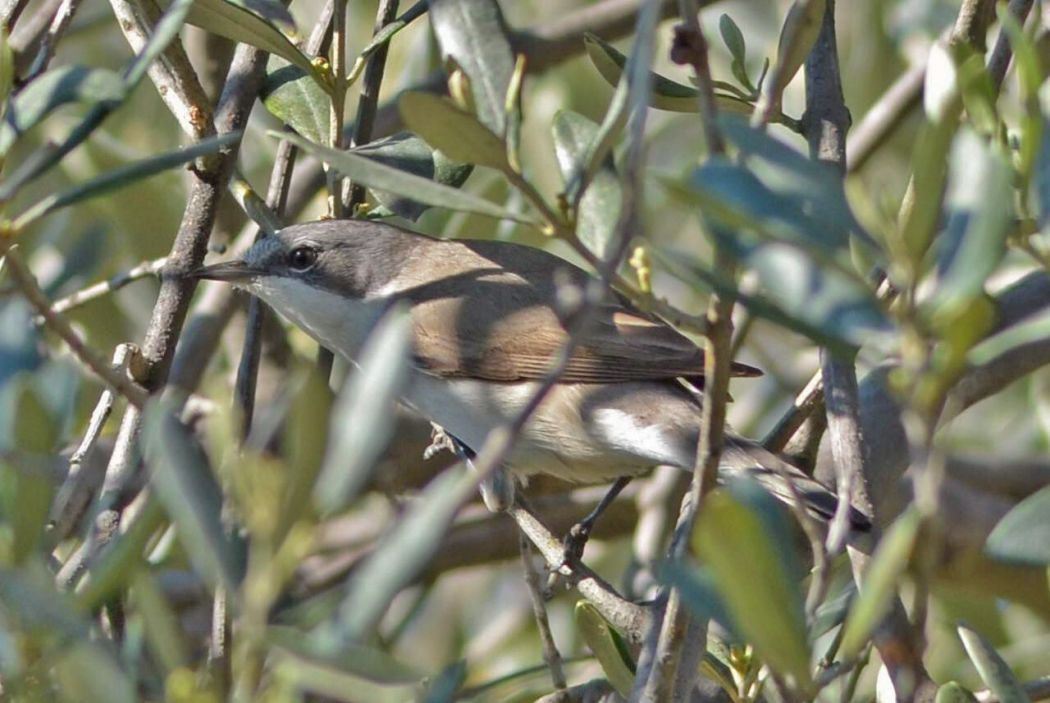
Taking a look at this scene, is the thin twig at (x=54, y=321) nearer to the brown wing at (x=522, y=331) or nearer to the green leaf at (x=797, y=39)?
the green leaf at (x=797, y=39)

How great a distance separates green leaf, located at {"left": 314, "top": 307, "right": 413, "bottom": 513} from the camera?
1092 millimetres

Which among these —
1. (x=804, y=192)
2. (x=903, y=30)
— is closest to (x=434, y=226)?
(x=903, y=30)

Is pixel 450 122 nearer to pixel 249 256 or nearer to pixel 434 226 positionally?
pixel 249 256

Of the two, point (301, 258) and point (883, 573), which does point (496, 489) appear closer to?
point (301, 258)

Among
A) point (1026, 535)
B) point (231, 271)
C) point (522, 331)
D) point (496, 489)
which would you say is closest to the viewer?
point (1026, 535)

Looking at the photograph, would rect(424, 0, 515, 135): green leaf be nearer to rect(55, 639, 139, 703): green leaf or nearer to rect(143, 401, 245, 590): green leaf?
rect(143, 401, 245, 590): green leaf

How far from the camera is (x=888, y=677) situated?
2016 millimetres

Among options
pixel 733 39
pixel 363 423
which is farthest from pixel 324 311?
pixel 363 423

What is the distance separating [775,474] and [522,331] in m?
0.94

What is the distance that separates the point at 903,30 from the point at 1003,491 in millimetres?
1364

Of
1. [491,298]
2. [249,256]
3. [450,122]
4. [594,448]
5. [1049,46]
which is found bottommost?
[594,448]

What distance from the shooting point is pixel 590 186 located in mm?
1725

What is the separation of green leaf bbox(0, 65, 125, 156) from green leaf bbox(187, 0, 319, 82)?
2.34ft

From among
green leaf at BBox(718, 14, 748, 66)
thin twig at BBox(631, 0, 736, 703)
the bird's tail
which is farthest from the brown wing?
thin twig at BBox(631, 0, 736, 703)
